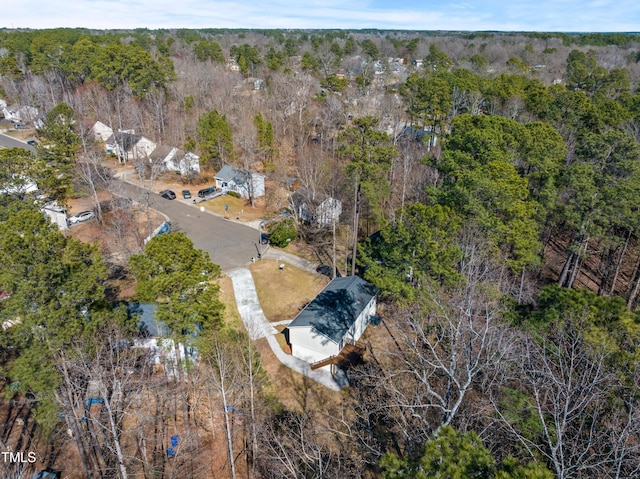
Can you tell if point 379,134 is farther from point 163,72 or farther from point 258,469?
point 163,72

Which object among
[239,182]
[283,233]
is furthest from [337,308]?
[239,182]

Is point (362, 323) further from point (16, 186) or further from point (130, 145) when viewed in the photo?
point (130, 145)

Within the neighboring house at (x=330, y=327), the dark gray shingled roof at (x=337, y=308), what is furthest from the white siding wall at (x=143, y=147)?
the neighboring house at (x=330, y=327)

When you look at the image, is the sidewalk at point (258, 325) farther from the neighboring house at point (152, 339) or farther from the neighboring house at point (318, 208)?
the neighboring house at point (318, 208)

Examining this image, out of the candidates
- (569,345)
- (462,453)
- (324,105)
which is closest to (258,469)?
(462,453)

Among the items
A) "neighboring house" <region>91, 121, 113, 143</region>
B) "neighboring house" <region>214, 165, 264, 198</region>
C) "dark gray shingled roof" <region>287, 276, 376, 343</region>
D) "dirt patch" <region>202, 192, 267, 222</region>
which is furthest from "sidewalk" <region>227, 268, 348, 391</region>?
"neighboring house" <region>91, 121, 113, 143</region>
